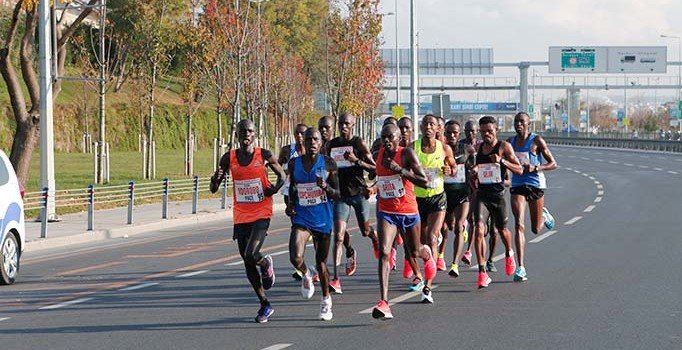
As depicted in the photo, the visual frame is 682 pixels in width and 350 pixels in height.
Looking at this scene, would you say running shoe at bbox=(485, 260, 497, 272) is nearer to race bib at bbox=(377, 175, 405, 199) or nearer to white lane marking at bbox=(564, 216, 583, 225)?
race bib at bbox=(377, 175, 405, 199)

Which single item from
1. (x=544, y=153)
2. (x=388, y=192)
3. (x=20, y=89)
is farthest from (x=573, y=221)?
(x=20, y=89)

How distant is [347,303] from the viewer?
1271 cm

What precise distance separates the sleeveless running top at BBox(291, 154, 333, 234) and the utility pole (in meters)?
13.9

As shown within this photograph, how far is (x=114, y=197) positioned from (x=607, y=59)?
73.3m

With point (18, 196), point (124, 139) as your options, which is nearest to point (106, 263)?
point (18, 196)

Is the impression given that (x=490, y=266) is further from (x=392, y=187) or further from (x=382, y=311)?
(x=382, y=311)

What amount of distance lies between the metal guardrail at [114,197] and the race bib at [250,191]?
1110cm

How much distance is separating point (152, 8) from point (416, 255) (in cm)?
3130

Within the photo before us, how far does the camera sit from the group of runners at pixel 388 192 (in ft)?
38.4

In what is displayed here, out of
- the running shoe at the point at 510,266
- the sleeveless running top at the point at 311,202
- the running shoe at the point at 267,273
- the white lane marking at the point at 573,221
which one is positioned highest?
the sleeveless running top at the point at 311,202

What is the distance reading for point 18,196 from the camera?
16094 mm

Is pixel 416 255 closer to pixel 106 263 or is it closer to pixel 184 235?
pixel 106 263

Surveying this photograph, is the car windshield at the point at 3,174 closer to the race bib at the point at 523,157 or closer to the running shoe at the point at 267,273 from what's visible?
the running shoe at the point at 267,273

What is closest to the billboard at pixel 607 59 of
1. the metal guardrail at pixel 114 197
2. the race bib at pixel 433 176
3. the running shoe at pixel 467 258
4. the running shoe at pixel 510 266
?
the metal guardrail at pixel 114 197
